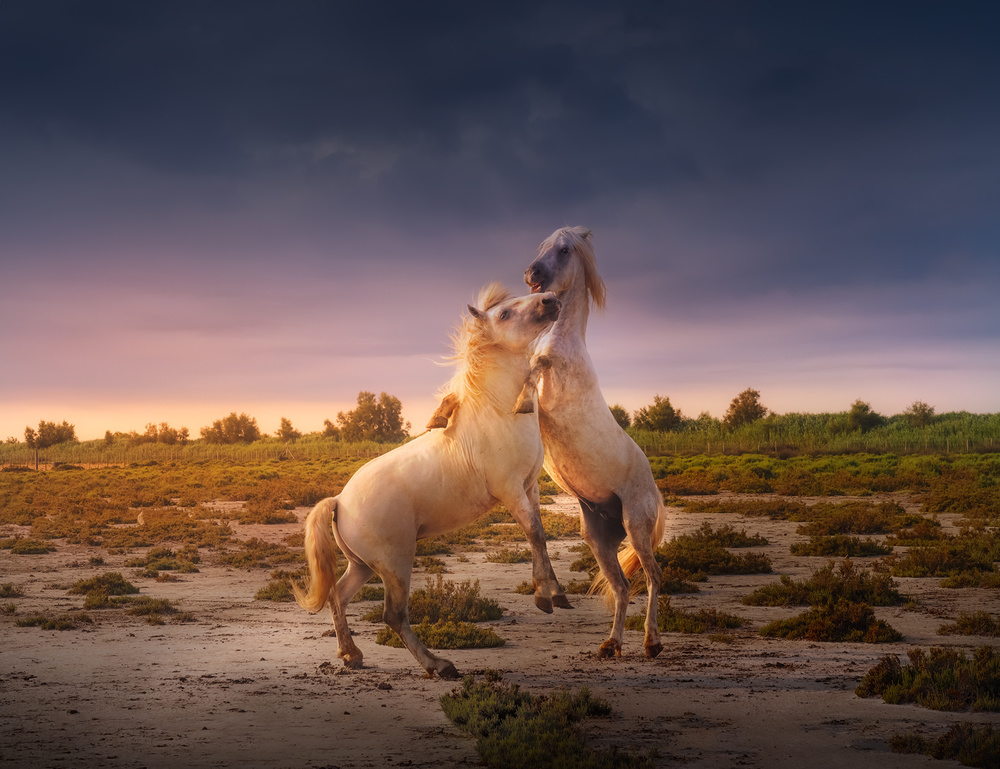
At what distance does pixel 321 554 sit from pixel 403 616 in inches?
35.8

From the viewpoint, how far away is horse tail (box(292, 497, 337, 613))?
22.1ft

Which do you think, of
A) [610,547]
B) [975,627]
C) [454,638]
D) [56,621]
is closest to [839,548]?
[975,627]

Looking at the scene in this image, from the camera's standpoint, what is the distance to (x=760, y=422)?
218 feet

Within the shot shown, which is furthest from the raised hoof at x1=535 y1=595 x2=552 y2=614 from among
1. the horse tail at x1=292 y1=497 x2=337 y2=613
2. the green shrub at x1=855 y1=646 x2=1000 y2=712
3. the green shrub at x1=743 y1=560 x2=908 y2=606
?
the green shrub at x1=743 y1=560 x2=908 y2=606

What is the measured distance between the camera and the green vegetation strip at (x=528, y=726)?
4859 millimetres

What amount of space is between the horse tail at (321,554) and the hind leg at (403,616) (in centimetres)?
60

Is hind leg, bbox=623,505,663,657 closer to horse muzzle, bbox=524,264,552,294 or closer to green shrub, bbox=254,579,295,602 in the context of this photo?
horse muzzle, bbox=524,264,552,294

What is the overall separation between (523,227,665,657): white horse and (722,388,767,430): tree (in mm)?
62386

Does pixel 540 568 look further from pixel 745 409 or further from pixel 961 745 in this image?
pixel 745 409

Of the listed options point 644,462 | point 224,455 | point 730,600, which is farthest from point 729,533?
point 224,455

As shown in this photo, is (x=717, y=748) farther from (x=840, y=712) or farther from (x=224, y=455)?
(x=224, y=455)

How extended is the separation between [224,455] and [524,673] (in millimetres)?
71132

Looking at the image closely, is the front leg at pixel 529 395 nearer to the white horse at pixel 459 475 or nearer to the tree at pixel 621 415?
the white horse at pixel 459 475

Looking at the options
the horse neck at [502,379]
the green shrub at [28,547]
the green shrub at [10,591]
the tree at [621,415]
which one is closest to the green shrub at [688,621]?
the horse neck at [502,379]
